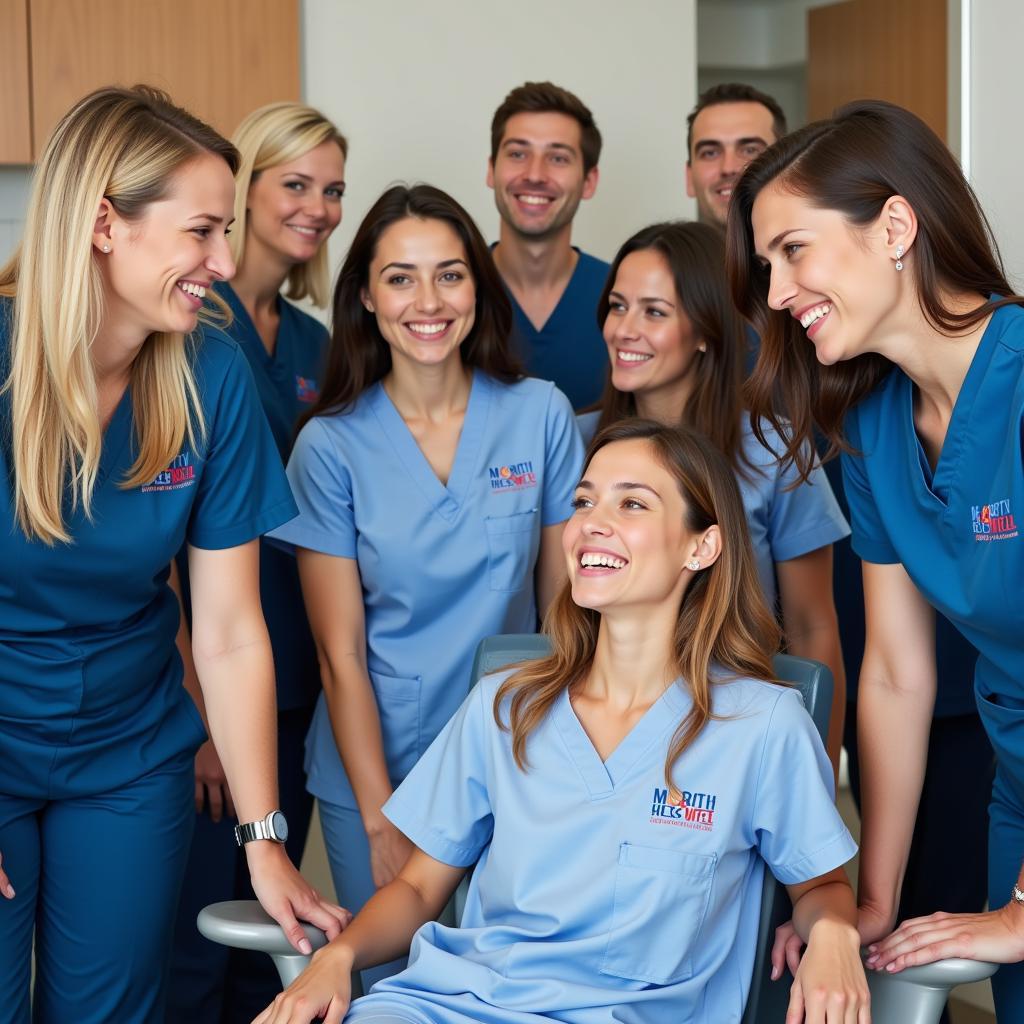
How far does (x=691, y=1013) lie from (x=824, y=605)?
80 cm

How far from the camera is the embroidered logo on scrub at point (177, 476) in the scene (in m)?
1.70

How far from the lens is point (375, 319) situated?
225 cm

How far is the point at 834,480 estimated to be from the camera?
2568 millimetres

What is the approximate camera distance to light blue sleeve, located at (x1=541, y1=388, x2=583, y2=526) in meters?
2.20

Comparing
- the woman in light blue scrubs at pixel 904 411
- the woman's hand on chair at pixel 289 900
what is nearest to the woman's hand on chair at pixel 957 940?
the woman in light blue scrubs at pixel 904 411

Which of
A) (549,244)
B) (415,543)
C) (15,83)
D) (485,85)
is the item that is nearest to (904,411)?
(415,543)

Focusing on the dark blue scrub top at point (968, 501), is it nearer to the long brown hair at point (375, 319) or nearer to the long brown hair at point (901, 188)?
the long brown hair at point (901, 188)

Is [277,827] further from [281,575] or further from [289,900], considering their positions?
[281,575]

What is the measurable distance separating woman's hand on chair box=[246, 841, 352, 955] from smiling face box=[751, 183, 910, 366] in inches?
33.2

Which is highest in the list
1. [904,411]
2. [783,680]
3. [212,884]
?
[904,411]

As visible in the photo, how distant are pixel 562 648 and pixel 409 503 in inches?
16.9

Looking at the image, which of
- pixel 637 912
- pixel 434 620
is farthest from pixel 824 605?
pixel 637 912

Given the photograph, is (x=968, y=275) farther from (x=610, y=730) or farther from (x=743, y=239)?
(x=610, y=730)

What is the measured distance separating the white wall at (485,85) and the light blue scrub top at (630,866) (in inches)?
83.2
